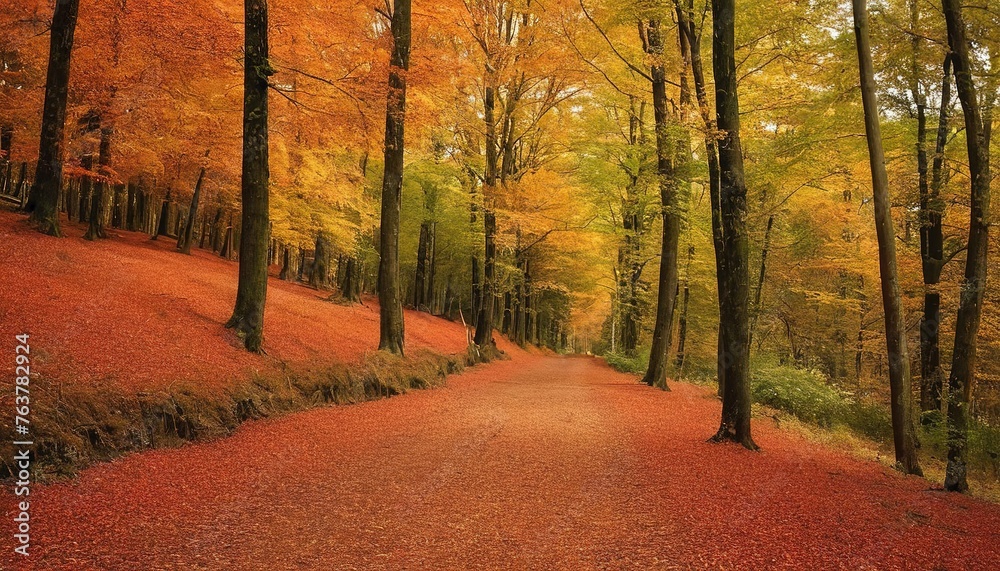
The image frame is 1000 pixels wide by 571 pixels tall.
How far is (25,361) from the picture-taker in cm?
514

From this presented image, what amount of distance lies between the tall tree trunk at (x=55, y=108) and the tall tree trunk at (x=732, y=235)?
13288 millimetres

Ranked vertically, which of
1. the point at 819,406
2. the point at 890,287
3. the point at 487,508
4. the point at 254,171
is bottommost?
the point at 819,406

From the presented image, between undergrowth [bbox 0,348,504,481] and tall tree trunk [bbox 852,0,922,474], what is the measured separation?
9103 mm

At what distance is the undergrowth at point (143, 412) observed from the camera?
15.0 feet

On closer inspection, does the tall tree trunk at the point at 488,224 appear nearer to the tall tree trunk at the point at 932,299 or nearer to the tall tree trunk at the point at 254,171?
the tall tree trunk at the point at 254,171

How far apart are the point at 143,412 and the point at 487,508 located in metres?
4.03

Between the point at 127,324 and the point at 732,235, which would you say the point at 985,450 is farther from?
the point at 127,324

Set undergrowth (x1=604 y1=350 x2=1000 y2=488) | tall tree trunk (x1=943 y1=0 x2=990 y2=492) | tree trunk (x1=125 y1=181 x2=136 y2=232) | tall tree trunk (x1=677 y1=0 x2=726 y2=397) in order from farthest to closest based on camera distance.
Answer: tree trunk (x1=125 y1=181 x2=136 y2=232)
undergrowth (x1=604 y1=350 x2=1000 y2=488)
tall tree trunk (x1=677 y1=0 x2=726 y2=397)
tall tree trunk (x1=943 y1=0 x2=990 y2=492)

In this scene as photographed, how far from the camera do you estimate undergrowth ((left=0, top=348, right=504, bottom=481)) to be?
456cm

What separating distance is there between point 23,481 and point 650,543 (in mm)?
4951

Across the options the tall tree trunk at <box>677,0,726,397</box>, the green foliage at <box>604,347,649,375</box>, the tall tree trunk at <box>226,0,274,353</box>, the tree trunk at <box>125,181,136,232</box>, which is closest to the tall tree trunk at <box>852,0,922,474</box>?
the tall tree trunk at <box>677,0,726,397</box>

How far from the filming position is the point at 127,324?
7.62 meters

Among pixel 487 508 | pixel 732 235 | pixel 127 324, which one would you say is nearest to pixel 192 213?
pixel 127 324

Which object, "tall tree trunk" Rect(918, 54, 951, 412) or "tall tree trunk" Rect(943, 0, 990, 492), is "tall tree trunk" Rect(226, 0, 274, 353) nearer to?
"tall tree trunk" Rect(943, 0, 990, 492)
